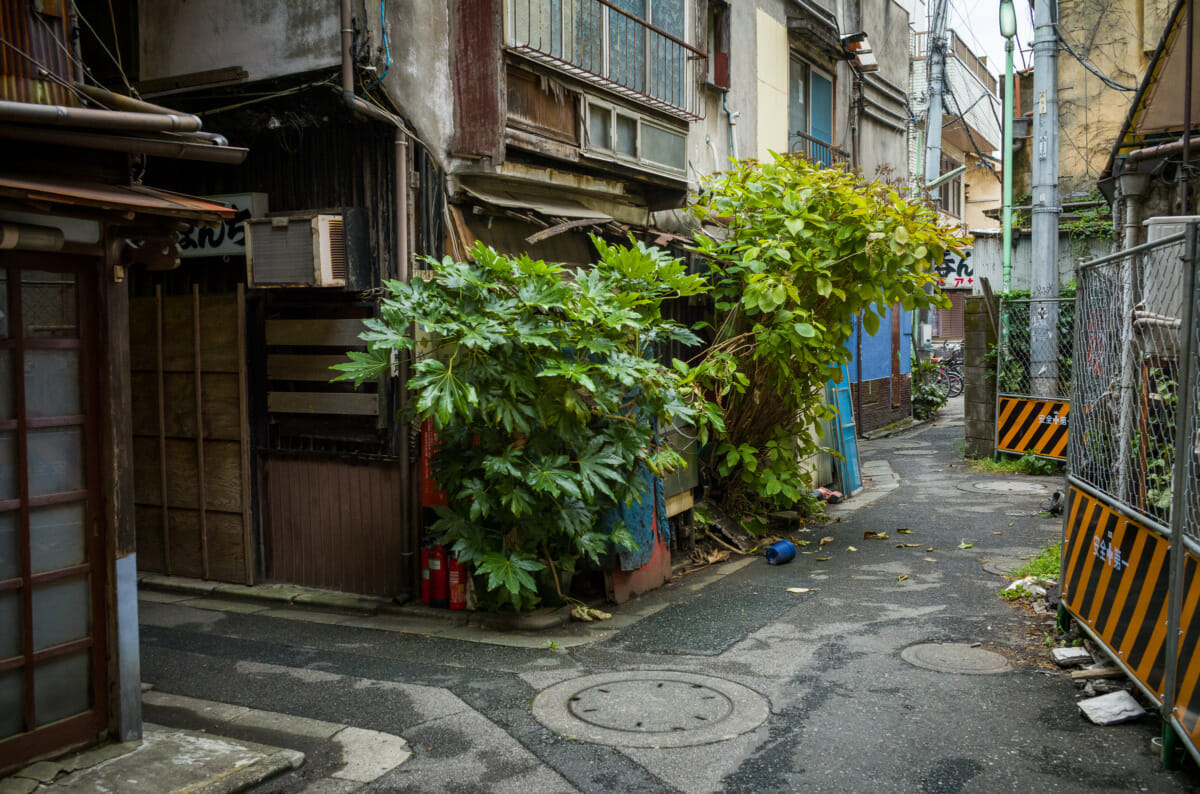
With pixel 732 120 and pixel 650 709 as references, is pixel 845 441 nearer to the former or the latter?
pixel 732 120

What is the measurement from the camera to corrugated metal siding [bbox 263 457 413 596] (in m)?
8.73

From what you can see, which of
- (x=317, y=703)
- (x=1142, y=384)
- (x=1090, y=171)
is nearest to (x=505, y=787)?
(x=317, y=703)

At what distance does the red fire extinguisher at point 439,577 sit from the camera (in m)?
8.28

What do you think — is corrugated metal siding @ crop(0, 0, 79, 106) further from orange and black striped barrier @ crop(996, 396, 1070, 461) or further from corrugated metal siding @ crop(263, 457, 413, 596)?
orange and black striped barrier @ crop(996, 396, 1070, 461)

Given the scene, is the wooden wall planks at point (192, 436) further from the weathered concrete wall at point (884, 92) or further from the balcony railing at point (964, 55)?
the balcony railing at point (964, 55)

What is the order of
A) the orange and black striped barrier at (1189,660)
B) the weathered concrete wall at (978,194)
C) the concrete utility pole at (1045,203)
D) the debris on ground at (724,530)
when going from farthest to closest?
the weathered concrete wall at (978,194) < the concrete utility pole at (1045,203) < the debris on ground at (724,530) < the orange and black striped barrier at (1189,660)

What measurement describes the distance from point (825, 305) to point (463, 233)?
4357mm

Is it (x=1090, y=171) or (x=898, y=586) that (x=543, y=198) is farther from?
(x=1090, y=171)

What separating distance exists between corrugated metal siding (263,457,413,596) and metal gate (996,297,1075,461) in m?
10.9

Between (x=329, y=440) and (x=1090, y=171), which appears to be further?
(x=1090, y=171)

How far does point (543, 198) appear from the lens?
9883 mm

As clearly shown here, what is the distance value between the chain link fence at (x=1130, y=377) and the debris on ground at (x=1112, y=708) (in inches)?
43.0

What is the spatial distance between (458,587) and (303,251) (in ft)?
10.9

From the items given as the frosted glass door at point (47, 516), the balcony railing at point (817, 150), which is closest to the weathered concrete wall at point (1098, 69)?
the balcony railing at point (817, 150)
